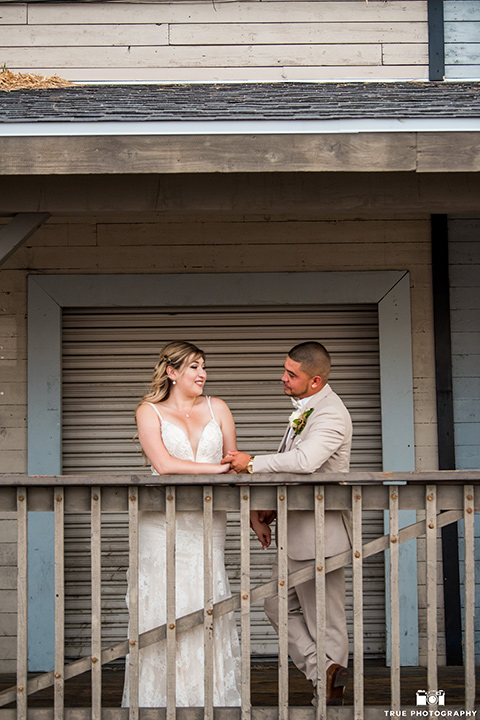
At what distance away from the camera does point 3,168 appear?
3.70 metres

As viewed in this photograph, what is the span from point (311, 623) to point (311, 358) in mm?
1341

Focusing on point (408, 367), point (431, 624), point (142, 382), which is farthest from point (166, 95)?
point (431, 624)

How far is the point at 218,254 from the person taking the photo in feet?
18.8

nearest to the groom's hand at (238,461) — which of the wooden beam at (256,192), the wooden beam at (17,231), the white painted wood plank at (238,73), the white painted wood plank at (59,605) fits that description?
the white painted wood plank at (59,605)

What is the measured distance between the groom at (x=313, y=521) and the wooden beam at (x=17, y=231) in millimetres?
1489

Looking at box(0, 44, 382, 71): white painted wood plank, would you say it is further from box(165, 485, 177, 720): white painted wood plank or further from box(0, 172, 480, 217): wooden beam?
box(165, 485, 177, 720): white painted wood plank

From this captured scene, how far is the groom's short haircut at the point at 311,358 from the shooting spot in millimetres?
4160


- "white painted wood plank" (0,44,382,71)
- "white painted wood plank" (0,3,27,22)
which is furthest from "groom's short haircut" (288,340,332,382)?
"white painted wood plank" (0,3,27,22)

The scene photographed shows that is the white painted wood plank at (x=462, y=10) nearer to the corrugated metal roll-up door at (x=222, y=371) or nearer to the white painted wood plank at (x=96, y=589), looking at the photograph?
the corrugated metal roll-up door at (x=222, y=371)

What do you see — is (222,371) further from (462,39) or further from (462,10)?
(462,10)

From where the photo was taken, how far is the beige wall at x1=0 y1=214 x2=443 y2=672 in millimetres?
5703

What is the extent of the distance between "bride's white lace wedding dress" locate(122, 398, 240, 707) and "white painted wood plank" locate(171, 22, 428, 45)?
3330 mm

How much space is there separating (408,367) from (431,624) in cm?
234

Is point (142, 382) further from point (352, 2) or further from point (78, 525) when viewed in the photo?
point (352, 2)
